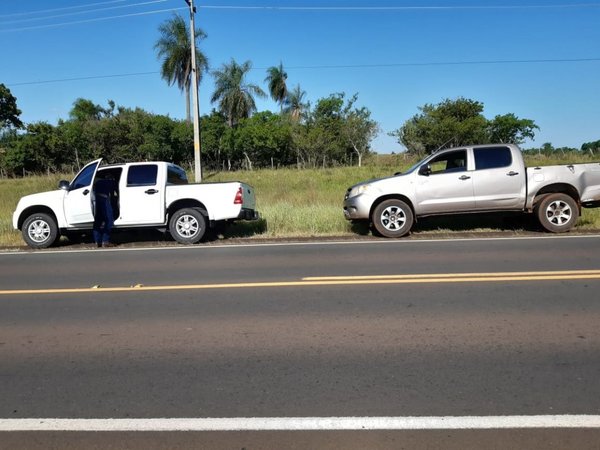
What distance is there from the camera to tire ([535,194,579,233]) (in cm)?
1145

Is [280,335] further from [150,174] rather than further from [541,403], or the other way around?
[150,174]

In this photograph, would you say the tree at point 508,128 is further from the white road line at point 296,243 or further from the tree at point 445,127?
the white road line at point 296,243

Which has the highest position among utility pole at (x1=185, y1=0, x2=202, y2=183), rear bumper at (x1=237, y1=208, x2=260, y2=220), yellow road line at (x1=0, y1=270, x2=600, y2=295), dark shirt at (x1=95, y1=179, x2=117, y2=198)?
utility pole at (x1=185, y1=0, x2=202, y2=183)

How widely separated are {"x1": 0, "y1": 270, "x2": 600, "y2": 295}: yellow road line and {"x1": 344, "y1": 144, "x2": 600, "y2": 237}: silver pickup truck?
14.2 feet

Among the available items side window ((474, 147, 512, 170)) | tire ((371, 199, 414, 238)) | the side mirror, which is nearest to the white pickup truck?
tire ((371, 199, 414, 238))

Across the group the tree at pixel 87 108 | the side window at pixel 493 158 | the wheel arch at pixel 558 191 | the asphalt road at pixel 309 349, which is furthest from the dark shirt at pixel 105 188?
the tree at pixel 87 108

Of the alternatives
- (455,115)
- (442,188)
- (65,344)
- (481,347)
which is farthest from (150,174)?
(455,115)

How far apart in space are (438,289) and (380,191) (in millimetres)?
5318

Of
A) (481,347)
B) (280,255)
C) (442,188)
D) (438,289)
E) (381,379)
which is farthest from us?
(442,188)

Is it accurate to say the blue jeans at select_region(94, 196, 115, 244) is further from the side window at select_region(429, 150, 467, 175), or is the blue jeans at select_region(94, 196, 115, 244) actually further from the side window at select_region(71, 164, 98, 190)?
the side window at select_region(429, 150, 467, 175)

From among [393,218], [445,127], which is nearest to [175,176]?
[393,218]

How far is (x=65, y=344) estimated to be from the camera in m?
4.96

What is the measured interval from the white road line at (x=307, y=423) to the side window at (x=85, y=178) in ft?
29.9

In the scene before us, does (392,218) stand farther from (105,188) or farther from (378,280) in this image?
(105,188)
